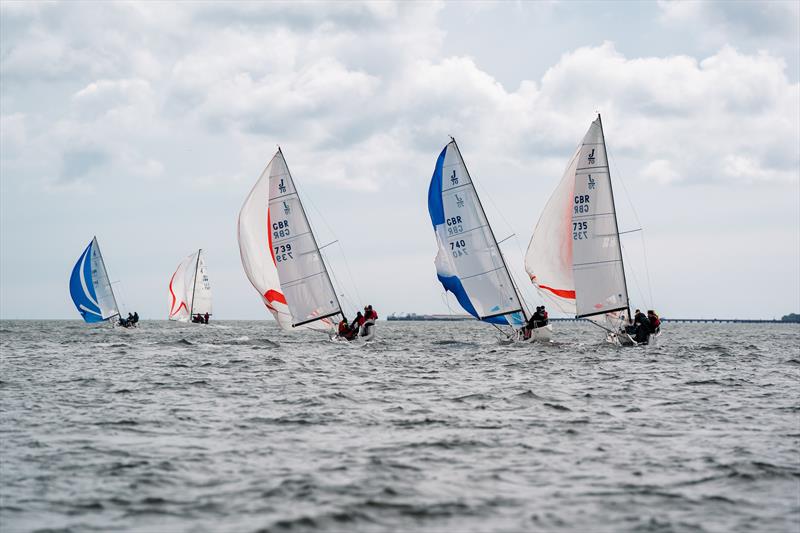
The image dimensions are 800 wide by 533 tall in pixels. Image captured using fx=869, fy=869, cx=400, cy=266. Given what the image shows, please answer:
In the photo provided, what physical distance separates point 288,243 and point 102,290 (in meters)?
41.6

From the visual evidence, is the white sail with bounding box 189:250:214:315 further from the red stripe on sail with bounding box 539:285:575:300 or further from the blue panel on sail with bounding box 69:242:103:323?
the red stripe on sail with bounding box 539:285:575:300

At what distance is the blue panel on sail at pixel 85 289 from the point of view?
72688mm

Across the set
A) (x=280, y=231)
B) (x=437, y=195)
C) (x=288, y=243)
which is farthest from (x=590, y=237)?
(x=280, y=231)

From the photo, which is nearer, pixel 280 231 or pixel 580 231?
pixel 580 231

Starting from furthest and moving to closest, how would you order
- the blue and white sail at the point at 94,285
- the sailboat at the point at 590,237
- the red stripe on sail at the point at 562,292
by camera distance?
the blue and white sail at the point at 94,285 → the red stripe on sail at the point at 562,292 → the sailboat at the point at 590,237

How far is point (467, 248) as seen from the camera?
1432 inches

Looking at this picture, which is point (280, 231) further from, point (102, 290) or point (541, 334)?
point (102, 290)

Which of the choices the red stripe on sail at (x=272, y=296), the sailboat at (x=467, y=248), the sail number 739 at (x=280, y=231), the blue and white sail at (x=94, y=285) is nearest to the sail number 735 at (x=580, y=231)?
the sailboat at (x=467, y=248)

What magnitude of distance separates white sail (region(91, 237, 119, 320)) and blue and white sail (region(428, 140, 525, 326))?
44.5m

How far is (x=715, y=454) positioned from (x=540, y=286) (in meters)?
26.0

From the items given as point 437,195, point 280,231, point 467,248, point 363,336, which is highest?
point 437,195

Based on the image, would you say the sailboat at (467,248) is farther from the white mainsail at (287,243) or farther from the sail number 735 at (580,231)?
the white mainsail at (287,243)

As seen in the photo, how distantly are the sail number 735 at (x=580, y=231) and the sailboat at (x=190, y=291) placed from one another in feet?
197

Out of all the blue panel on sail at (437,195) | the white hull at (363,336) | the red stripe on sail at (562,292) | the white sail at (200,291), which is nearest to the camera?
the blue panel on sail at (437,195)
